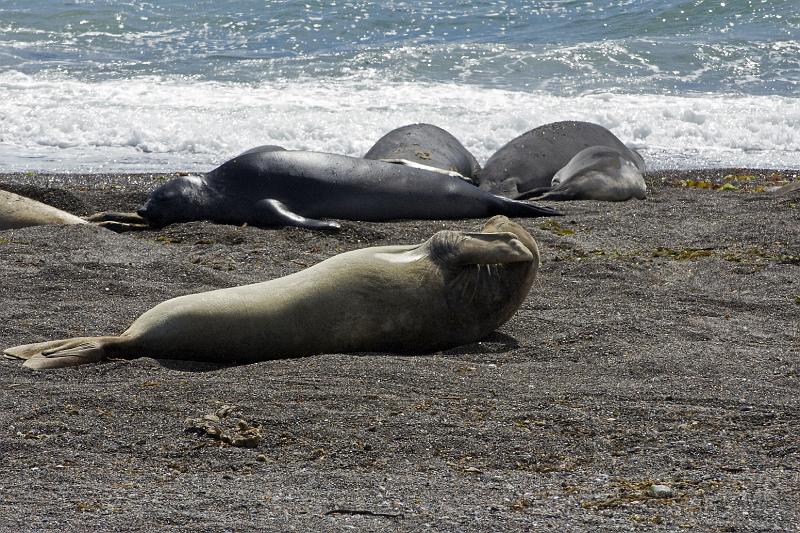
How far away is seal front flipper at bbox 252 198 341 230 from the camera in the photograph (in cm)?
757

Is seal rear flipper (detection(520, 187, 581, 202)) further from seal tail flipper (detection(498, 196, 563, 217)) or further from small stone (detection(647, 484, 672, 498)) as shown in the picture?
small stone (detection(647, 484, 672, 498))

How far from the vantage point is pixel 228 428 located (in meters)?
3.52

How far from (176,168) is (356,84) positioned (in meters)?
5.62

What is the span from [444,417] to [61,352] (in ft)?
5.29

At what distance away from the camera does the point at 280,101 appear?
15523mm

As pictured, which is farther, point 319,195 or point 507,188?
point 507,188

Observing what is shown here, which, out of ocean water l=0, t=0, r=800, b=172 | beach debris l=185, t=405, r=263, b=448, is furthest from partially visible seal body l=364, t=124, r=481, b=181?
beach debris l=185, t=405, r=263, b=448

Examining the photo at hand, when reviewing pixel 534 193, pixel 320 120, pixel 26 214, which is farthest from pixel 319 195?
pixel 320 120

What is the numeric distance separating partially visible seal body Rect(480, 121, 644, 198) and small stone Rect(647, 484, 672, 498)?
6.69 m

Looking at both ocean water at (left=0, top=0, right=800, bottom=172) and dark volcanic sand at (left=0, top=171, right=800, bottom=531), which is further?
ocean water at (left=0, top=0, right=800, bottom=172)

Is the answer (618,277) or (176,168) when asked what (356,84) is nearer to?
(176,168)

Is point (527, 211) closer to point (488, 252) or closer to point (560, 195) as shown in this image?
point (560, 195)

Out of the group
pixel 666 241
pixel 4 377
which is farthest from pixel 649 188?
pixel 4 377

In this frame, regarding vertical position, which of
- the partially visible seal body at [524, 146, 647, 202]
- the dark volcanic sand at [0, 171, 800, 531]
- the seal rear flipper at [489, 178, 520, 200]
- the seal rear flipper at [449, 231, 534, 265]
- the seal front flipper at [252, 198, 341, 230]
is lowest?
the seal rear flipper at [489, 178, 520, 200]
